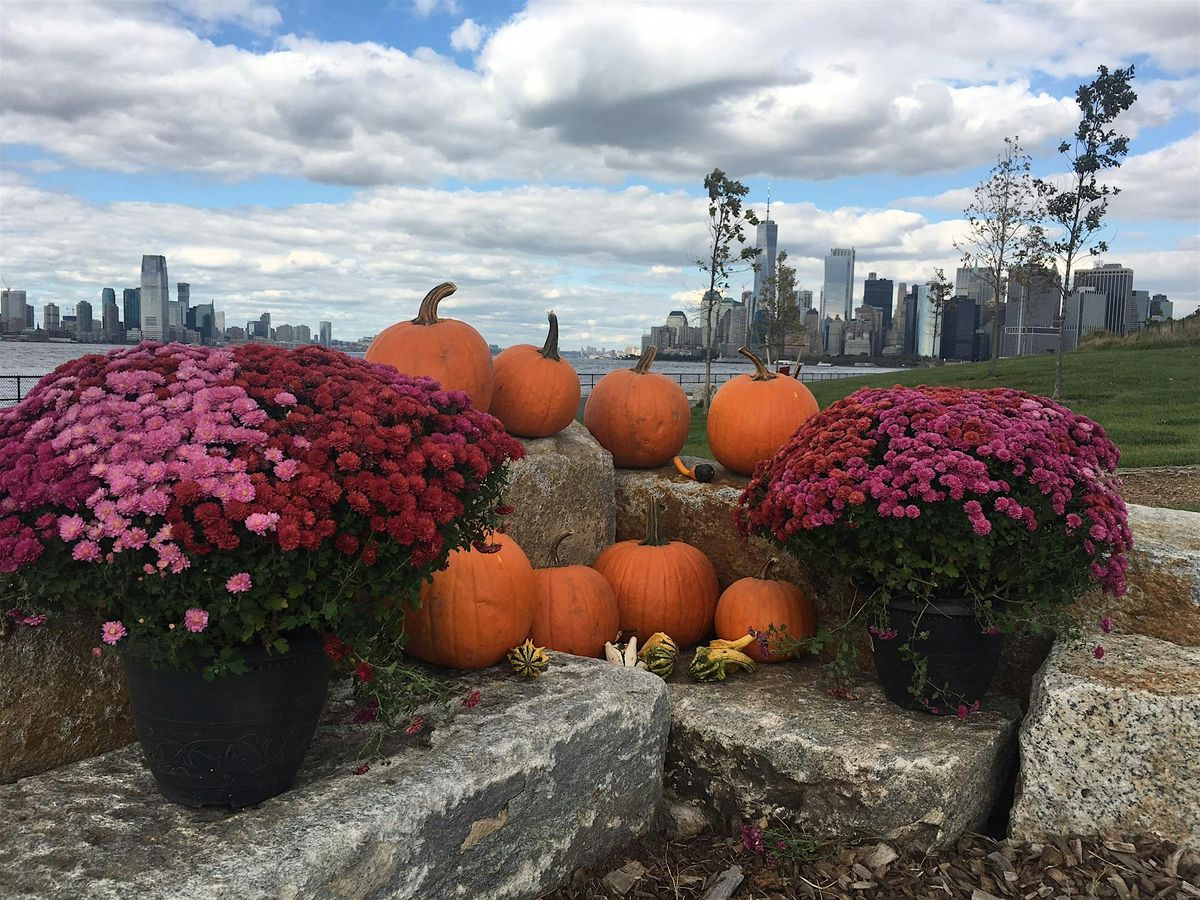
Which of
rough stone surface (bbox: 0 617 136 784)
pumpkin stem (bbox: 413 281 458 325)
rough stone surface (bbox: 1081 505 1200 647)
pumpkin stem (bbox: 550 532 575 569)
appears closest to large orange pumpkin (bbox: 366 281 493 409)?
pumpkin stem (bbox: 413 281 458 325)

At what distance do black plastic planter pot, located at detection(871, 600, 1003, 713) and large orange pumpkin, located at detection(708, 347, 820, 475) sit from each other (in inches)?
67.9

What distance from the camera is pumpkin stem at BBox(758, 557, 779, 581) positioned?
4551 millimetres

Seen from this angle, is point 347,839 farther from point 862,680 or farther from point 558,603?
point 862,680

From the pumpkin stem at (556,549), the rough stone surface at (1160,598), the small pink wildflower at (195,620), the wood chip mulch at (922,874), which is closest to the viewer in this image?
the small pink wildflower at (195,620)

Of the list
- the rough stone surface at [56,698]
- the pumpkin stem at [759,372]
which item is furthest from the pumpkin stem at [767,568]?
the rough stone surface at [56,698]

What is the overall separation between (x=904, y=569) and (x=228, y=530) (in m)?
2.36

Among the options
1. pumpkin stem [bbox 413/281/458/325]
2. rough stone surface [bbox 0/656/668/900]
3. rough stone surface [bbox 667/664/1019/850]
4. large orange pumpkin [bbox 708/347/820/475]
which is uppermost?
pumpkin stem [bbox 413/281/458/325]

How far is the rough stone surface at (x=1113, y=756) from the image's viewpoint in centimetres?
313

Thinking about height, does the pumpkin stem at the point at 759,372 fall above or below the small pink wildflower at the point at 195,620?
above

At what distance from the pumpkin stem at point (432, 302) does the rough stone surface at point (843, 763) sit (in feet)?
7.13

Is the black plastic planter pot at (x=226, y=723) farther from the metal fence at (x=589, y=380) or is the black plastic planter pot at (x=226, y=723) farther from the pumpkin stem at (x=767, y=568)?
the pumpkin stem at (x=767, y=568)

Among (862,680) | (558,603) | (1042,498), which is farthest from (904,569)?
(558,603)

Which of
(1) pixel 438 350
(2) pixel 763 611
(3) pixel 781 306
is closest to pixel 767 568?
(2) pixel 763 611

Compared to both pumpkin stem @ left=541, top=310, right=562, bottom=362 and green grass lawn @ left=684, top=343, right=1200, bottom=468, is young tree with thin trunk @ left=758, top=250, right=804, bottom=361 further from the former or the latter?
pumpkin stem @ left=541, top=310, right=562, bottom=362
